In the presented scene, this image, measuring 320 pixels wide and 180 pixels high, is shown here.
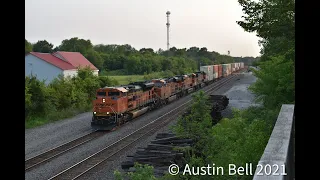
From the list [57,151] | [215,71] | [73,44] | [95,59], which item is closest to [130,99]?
[57,151]

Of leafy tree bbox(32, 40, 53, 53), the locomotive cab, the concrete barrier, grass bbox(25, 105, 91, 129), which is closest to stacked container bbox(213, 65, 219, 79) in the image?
grass bbox(25, 105, 91, 129)

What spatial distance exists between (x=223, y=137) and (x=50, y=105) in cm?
2126

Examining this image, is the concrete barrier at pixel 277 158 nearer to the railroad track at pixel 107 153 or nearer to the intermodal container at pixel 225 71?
the railroad track at pixel 107 153

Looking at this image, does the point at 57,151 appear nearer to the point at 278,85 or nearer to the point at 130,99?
the point at 130,99

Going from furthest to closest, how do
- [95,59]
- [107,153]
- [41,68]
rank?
[95,59] < [41,68] < [107,153]

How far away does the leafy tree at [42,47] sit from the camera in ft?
263

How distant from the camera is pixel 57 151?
660 inches

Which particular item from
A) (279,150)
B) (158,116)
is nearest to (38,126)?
Answer: (158,116)

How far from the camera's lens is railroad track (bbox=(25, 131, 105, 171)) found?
1477 cm

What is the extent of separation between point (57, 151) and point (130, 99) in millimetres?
8317
